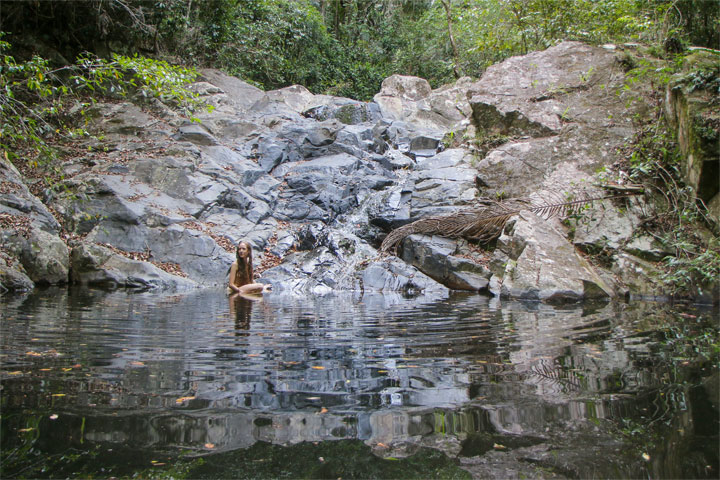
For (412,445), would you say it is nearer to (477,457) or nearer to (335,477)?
(477,457)

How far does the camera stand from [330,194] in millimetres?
14727

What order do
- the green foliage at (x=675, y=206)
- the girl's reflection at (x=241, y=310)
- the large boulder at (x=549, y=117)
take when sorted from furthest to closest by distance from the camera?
the large boulder at (x=549, y=117) < the green foliage at (x=675, y=206) < the girl's reflection at (x=241, y=310)

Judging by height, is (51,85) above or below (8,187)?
above

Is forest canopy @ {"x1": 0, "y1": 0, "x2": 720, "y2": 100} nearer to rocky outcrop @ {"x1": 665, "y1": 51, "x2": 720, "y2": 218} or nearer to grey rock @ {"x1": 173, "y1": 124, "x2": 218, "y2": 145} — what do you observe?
rocky outcrop @ {"x1": 665, "y1": 51, "x2": 720, "y2": 218}

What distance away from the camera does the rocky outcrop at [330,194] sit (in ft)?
32.2

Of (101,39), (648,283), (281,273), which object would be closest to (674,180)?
(648,283)

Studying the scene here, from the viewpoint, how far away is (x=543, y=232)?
9672mm

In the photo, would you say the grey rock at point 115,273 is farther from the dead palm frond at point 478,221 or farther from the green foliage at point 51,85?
the dead palm frond at point 478,221

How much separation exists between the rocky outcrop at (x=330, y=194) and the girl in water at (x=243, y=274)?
992mm

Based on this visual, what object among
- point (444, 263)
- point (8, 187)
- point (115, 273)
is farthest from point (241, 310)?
point (8, 187)

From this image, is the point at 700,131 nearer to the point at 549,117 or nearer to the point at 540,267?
the point at 540,267

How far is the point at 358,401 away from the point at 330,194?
12.3m

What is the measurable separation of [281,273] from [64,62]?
1295 cm

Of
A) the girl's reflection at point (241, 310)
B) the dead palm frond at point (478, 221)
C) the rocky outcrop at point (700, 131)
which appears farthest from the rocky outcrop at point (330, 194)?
the girl's reflection at point (241, 310)
